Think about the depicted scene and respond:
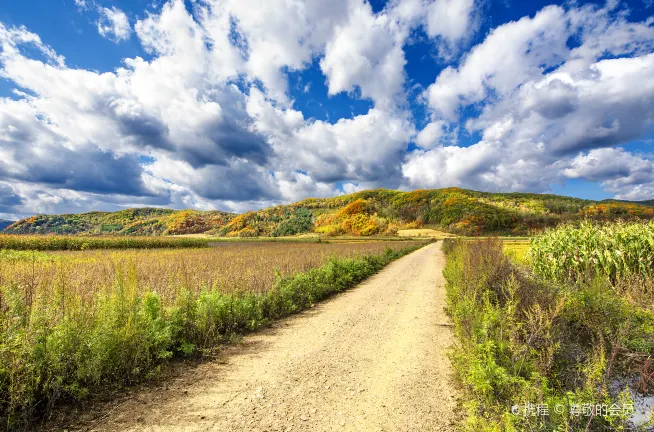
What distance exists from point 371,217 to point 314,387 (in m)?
109

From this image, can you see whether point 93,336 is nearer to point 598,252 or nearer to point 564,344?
point 564,344

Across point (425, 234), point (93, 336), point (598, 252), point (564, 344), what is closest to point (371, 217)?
point (425, 234)

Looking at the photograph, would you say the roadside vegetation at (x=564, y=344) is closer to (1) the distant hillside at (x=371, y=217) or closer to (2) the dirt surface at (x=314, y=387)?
(2) the dirt surface at (x=314, y=387)

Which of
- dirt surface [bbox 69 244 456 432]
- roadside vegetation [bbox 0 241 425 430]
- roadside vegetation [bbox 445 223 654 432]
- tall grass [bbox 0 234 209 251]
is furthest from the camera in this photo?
tall grass [bbox 0 234 209 251]

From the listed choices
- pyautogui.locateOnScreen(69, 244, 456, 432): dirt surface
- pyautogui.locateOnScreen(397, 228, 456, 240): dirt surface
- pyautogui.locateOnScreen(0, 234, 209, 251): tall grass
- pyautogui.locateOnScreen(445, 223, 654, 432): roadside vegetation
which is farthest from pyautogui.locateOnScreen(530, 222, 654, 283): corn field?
pyautogui.locateOnScreen(397, 228, 456, 240): dirt surface

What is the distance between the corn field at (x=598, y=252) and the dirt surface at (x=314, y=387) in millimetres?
6972

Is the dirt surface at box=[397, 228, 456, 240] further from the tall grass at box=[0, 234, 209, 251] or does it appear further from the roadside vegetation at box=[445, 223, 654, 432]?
the roadside vegetation at box=[445, 223, 654, 432]

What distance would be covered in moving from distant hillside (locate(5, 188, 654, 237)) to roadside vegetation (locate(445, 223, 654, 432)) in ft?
284

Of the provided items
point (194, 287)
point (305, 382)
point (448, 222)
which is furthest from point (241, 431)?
point (448, 222)

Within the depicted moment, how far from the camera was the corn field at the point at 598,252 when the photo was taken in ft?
33.9

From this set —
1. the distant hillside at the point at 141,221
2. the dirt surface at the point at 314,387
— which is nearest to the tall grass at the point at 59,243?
the dirt surface at the point at 314,387

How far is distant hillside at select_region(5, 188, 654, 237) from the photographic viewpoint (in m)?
96.6

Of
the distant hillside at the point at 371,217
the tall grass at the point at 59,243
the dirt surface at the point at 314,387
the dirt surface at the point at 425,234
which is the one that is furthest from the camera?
the distant hillside at the point at 371,217

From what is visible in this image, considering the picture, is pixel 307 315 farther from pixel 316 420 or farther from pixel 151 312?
pixel 316 420
